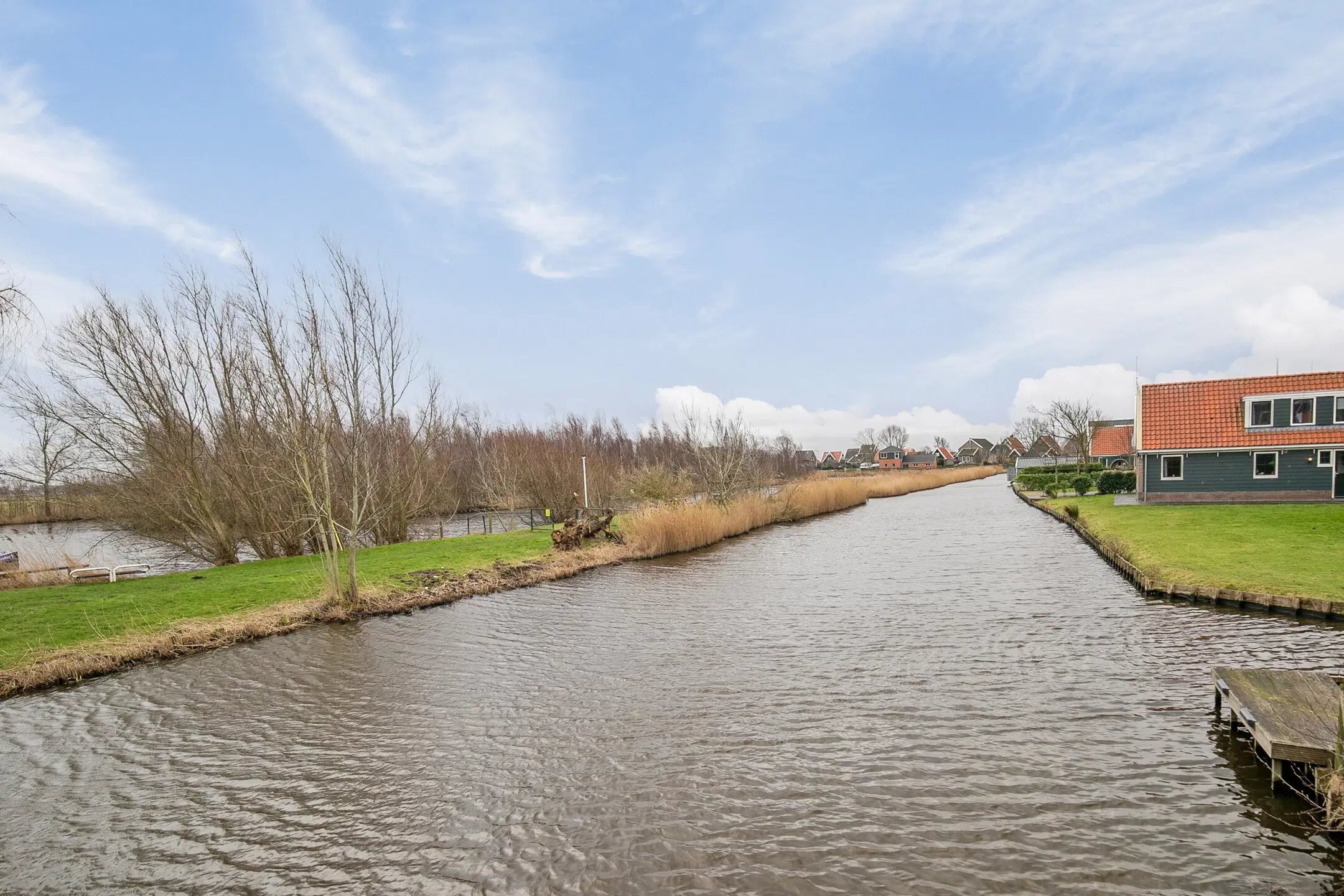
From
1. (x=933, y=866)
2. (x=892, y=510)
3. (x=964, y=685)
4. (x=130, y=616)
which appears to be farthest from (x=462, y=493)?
(x=933, y=866)

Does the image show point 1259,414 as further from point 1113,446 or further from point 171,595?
point 171,595

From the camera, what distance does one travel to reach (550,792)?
6.09m

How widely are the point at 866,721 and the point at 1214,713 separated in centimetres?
342

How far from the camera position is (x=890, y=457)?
113250 millimetres

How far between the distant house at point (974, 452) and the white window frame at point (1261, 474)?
289 feet

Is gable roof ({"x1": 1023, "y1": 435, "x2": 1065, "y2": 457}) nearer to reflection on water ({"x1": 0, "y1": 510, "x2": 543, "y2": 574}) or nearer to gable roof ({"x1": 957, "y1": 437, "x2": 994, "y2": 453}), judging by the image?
gable roof ({"x1": 957, "y1": 437, "x2": 994, "y2": 453})

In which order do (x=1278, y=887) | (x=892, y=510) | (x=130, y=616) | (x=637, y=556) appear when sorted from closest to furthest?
(x=1278, y=887) → (x=130, y=616) → (x=637, y=556) → (x=892, y=510)

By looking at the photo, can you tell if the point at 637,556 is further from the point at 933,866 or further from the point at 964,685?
the point at 933,866

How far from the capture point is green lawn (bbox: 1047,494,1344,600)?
1215 centimetres

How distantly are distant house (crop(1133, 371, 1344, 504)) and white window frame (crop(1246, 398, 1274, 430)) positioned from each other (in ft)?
0.07

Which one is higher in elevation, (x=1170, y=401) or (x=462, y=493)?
(x=1170, y=401)

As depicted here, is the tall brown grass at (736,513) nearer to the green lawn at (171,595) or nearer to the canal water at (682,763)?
the green lawn at (171,595)

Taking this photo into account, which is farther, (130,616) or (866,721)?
(130,616)

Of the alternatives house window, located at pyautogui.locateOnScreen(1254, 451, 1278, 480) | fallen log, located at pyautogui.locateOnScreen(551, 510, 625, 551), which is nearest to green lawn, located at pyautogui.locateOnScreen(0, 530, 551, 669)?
fallen log, located at pyautogui.locateOnScreen(551, 510, 625, 551)
